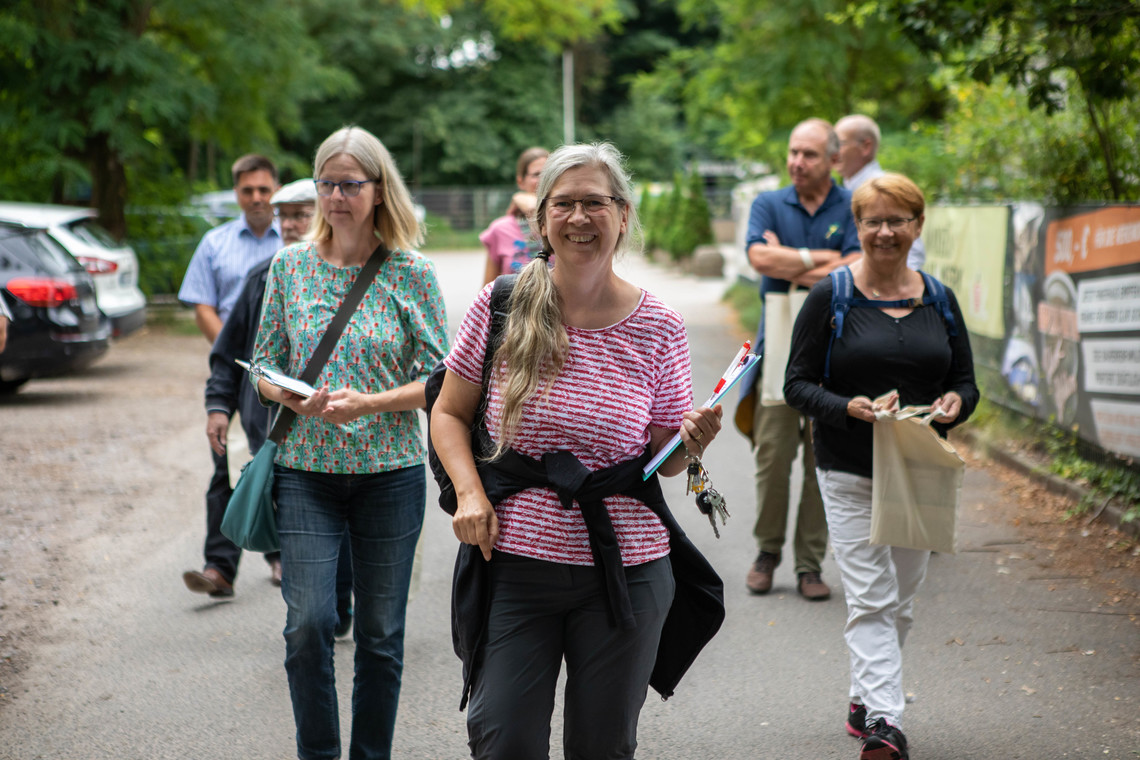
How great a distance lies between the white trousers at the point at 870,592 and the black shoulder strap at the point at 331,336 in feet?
5.91

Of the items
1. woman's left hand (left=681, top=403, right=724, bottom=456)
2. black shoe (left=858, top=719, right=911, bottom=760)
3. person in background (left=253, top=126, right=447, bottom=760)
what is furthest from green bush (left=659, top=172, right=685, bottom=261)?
woman's left hand (left=681, top=403, right=724, bottom=456)

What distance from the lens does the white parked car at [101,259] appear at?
42.7 feet

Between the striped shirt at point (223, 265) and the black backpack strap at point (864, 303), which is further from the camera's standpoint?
the striped shirt at point (223, 265)

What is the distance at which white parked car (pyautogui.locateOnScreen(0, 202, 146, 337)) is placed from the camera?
13.0 meters

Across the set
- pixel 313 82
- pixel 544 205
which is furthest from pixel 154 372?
pixel 544 205

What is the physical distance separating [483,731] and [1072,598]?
13.1ft

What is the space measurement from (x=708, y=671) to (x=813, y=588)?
1047 millimetres

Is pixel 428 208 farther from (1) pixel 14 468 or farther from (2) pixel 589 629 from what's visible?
(2) pixel 589 629

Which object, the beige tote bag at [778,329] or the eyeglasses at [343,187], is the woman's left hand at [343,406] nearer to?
the eyeglasses at [343,187]

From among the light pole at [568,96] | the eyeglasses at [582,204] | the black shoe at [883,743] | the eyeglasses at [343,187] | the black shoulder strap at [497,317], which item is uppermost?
the light pole at [568,96]

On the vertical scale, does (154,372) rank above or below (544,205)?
below

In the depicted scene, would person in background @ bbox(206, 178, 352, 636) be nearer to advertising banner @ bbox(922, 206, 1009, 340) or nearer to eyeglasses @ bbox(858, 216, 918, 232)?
eyeglasses @ bbox(858, 216, 918, 232)

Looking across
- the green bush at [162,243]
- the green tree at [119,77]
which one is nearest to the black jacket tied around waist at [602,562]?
the green tree at [119,77]

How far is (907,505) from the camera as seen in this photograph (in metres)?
3.90
